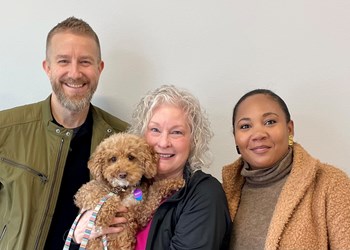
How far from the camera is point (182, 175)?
4.81 feet

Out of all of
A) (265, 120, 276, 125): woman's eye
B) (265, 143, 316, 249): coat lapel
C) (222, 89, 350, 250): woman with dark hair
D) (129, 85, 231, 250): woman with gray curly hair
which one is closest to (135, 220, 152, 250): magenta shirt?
(129, 85, 231, 250): woman with gray curly hair

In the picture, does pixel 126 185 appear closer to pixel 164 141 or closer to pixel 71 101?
pixel 164 141

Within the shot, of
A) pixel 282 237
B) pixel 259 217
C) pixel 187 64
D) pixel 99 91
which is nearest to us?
pixel 282 237

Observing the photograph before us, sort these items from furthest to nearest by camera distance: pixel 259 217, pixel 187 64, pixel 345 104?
1. pixel 187 64
2. pixel 345 104
3. pixel 259 217

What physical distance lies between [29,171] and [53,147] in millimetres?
142

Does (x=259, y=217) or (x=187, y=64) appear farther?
(x=187, y=64)

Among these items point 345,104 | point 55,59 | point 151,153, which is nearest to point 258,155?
point 151,153

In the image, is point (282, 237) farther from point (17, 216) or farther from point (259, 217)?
point (17, 216)

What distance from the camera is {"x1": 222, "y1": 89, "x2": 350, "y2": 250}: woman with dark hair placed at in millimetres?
1178

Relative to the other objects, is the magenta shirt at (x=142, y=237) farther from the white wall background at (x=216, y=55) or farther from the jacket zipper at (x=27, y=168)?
the white wall background at (x=216, y=55)

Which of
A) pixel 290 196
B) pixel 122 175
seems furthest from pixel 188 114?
pixel 290 196

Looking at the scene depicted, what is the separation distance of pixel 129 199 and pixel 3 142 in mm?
635

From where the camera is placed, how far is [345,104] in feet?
5.68

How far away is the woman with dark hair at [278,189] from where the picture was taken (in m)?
1.18
